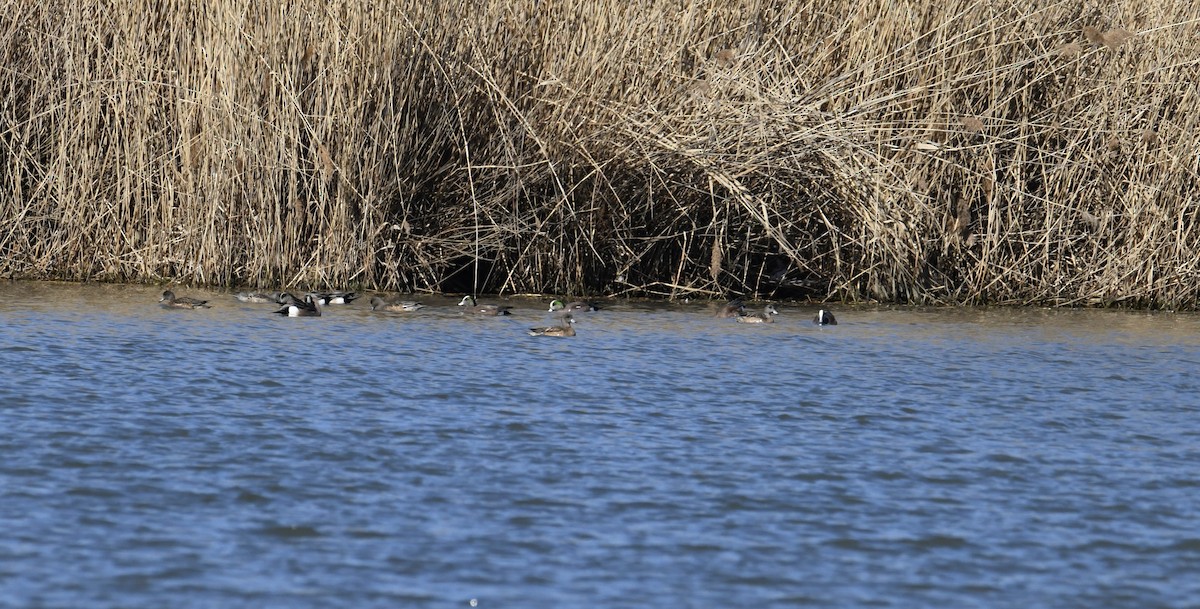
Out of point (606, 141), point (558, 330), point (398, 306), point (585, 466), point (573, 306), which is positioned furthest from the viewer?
point (606, 141)

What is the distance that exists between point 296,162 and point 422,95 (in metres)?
1.28

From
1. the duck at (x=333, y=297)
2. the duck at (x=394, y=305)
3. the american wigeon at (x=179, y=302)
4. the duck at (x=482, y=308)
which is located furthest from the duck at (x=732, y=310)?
the american wigeon at (x=179, y=302)

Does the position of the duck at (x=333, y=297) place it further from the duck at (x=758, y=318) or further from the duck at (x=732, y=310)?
the duck at (x=758, y=318)

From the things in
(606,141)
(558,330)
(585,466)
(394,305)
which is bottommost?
(585,466)

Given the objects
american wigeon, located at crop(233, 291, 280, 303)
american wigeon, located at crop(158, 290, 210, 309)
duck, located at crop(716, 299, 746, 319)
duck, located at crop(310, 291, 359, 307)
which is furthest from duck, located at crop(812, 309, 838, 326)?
american wigeon, located at crop(158, 290, 210, 309)

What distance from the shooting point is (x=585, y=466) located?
8.08 m

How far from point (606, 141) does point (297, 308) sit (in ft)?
10.8

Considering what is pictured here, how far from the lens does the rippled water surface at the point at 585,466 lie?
20.3 feet

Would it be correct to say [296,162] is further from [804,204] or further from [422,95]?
[804,204]

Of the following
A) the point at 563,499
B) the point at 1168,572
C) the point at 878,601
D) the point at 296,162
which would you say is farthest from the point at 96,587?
the point at 296,162

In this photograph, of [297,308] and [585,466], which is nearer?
[585,466]

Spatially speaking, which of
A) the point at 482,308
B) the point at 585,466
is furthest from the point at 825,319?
the point at 585,466

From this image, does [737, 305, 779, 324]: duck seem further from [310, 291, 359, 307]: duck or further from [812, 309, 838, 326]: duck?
[310, 291, 359, 307]: duck

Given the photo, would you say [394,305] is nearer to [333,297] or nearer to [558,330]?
A: [333,297]
